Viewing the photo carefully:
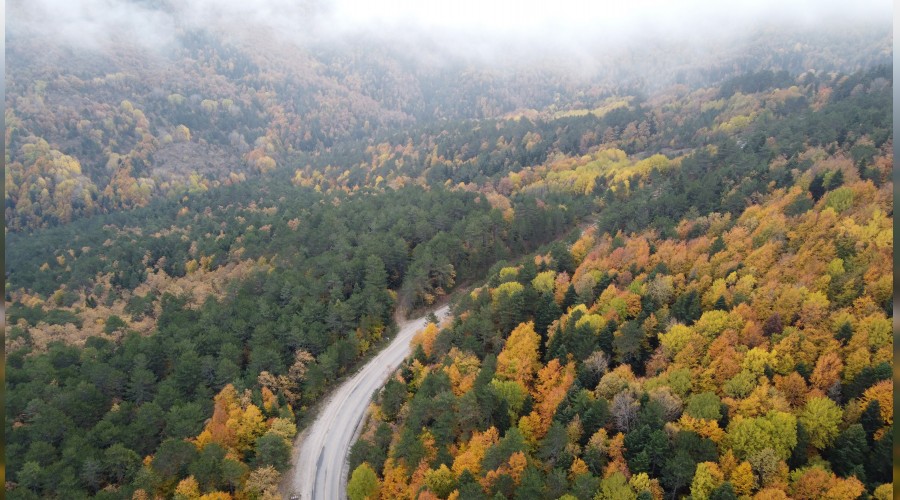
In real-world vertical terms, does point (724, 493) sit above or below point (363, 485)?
below

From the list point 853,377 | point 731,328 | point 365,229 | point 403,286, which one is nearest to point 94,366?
point 403,286

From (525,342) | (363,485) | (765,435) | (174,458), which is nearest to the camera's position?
(765,435)

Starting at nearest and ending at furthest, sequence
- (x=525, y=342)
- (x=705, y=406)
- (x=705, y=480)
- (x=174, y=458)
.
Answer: (x=705, y=480) < (x=705, y=406) < (x=174, y=458) < (x=525, y=342)

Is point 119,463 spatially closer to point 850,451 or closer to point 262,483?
point 262,483

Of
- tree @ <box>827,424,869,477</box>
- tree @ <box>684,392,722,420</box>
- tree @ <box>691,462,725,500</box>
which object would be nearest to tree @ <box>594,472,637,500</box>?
tree @ <box>691,462,725,500</box>

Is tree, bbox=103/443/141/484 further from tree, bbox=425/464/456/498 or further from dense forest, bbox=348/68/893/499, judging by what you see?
tree, bbox=425/464/456/498

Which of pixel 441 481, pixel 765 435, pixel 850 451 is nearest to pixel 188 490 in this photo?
pixel 441 481

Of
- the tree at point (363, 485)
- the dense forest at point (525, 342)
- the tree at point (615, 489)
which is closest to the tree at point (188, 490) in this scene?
the dense forest at point (525, 342)

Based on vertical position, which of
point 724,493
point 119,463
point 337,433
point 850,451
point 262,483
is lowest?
point 850,451
